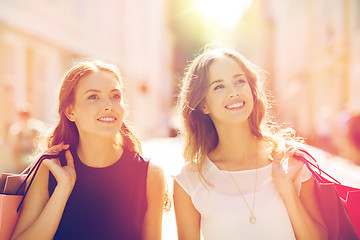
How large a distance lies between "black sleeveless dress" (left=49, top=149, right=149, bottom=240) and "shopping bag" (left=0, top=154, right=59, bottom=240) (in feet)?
0.60

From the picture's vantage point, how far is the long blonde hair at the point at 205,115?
2.90m

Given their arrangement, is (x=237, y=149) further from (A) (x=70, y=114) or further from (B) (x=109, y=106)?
(A) (x=70, y=114)

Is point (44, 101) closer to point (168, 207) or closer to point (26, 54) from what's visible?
point (26, 54)

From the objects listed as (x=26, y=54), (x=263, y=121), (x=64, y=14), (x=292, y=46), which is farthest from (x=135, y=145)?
(x=292, y=46)

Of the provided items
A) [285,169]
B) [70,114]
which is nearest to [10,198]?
[70,114]

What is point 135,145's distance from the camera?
118 inches

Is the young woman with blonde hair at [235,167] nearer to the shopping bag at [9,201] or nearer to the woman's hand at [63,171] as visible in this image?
the woman's hand at [63,171]

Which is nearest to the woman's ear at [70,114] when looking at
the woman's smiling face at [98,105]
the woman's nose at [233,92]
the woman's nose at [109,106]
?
the woman's smiling face at [98,105]

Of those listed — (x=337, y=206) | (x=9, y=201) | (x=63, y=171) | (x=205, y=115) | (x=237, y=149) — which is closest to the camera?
(x=337, y=206)

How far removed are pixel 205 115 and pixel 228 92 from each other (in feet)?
1.46

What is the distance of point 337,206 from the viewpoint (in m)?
2.19

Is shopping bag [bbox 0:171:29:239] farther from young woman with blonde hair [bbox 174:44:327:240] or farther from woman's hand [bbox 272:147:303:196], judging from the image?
woman's hand [bbox 272:147:303:196]

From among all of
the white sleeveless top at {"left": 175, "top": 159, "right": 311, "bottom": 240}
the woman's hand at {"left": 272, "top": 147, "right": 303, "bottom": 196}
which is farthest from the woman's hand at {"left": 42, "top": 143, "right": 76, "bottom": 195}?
the woman's hand at {"left": 272, "top": 147, "right": 303, "bottom": 196}

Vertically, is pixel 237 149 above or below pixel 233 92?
below
